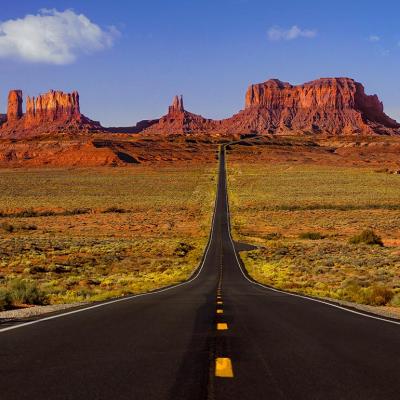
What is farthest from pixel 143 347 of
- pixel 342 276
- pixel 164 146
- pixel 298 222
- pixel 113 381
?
pixel 164 146

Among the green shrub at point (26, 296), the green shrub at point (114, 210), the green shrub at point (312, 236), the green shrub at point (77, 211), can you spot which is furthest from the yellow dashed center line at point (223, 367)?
the green shrub at point (114, 210)

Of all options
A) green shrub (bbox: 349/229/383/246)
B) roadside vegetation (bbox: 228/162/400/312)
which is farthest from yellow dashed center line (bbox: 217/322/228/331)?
green shrub (bbox: 349/229/383/246)

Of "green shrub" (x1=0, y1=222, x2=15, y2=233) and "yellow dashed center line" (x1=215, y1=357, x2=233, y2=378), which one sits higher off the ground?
"yellow dashed center line" (x1=215, y1=357, x2=233, y2=378)

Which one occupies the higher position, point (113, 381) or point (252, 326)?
point (113, 381)

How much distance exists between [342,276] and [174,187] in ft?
296

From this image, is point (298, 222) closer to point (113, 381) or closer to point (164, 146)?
point (113, 381)

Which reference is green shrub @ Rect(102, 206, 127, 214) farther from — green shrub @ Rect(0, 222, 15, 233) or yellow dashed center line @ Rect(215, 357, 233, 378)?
yellow dashed center line @ Rect(215, 357, 233, 378)

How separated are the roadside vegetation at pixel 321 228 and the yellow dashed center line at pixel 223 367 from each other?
515 inches

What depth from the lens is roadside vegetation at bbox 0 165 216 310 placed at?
29031 mm

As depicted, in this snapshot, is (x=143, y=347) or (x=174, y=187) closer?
(x=143, y=347)

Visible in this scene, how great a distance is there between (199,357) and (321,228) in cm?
6439

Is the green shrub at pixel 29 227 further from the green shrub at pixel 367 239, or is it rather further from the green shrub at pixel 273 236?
the green shrub at pixel 367 239

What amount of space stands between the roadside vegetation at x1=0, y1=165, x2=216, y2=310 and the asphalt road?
7.97 metres

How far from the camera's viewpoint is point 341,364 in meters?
7.03
